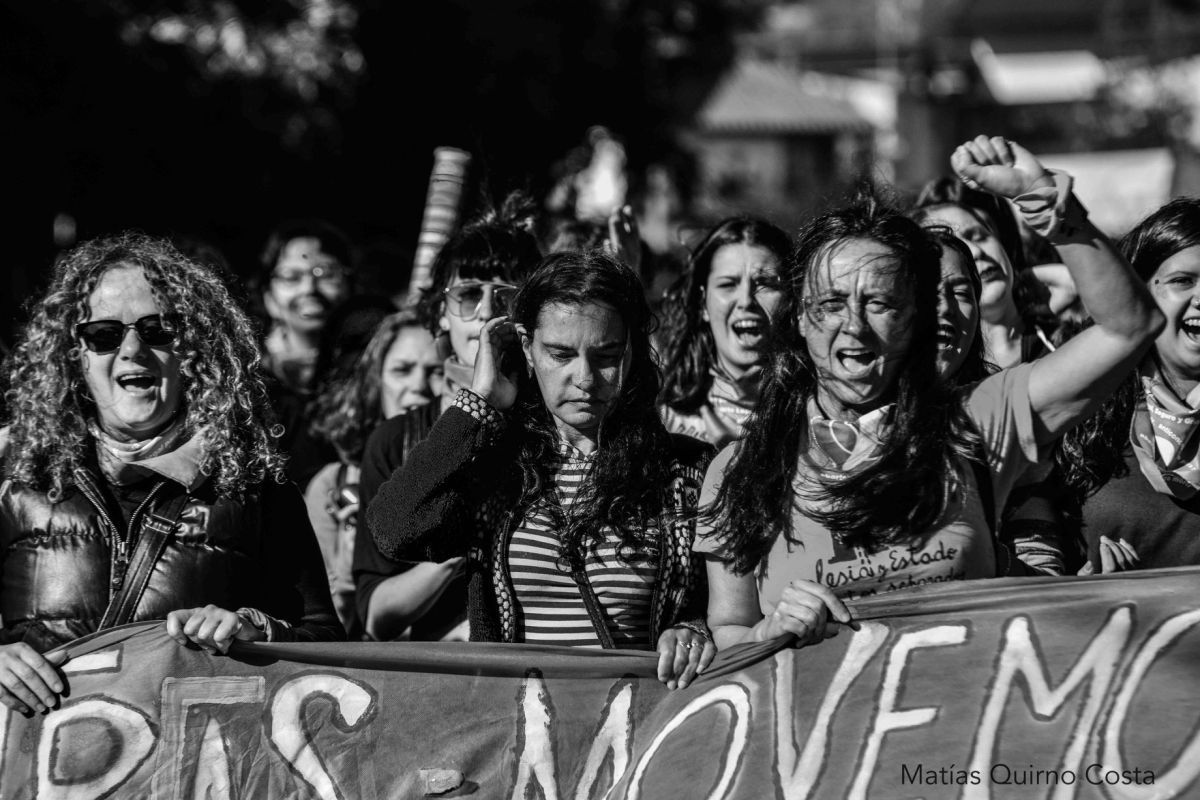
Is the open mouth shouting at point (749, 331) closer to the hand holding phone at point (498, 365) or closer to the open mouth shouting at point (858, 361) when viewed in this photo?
the hand holding phone at point (498, 365)

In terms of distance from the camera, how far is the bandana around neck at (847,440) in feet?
10.9

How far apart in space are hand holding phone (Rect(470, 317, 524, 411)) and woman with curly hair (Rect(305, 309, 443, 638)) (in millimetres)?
1257

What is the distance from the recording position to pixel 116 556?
3.63 metres

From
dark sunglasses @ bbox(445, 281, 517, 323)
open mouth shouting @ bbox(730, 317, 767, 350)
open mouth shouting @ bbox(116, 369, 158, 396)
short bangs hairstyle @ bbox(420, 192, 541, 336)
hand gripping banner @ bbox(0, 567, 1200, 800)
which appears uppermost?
short bangs hairstyle @ bbox(420, 192, 541, 336)

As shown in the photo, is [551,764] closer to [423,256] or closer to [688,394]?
[688,394]

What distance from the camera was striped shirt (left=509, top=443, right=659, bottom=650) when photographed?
11.7 ft

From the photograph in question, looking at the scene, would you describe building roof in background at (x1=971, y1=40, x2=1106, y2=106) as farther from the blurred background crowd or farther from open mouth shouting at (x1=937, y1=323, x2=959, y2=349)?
open mouth shouting at (x1=937, y1=323, x2=959, y2=349)

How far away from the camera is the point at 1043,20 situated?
41.8 m

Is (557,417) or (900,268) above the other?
(900,268)

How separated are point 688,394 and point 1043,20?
39.5m

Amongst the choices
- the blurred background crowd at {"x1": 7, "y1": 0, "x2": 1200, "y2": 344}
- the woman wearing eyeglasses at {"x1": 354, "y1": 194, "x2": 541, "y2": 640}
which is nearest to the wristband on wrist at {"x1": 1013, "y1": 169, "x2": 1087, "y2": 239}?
the woman wearing eyeglasses at {"x1": 354, "y1": 194, "x2": 541, "y2": 640}

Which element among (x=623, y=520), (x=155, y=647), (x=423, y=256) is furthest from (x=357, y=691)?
(x=423, y=256)

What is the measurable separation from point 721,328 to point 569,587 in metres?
1.38

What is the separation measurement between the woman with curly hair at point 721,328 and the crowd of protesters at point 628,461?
66 centimetres
